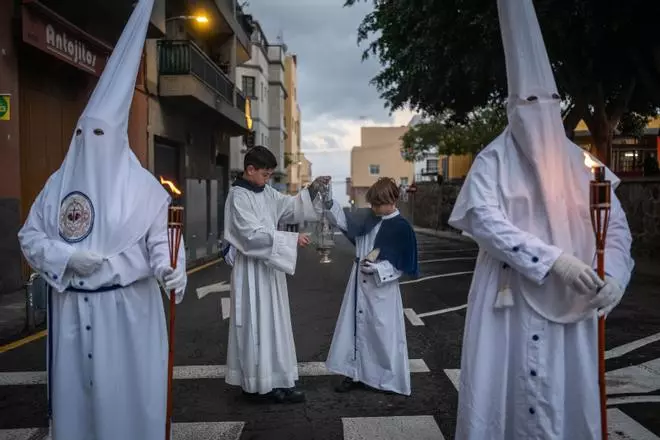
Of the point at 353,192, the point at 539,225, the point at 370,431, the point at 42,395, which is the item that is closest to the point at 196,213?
the point at 42,395

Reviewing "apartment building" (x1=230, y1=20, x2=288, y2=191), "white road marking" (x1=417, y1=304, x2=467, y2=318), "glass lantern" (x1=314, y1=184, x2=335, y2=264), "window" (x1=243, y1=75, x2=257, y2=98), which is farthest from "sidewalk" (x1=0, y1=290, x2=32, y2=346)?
"window" (x1=243, y1=75, x2=257, y2=98)

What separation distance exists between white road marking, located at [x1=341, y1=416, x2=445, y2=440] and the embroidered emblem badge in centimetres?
218

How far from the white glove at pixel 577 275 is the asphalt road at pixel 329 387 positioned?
1.88 metres

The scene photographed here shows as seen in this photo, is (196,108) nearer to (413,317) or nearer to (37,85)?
(37,85)

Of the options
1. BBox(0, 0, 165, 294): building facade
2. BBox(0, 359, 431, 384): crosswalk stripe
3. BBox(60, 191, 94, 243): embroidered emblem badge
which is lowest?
BBox(0, 359, 431, 384): crosswalk stripe

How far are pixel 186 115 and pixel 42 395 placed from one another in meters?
16.4

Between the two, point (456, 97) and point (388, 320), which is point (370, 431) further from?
point (456, 97)

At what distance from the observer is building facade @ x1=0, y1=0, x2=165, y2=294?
9.90 m

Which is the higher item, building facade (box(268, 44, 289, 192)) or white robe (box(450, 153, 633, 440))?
building facade (box(268, 44, 289, 192))

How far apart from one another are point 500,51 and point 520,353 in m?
11.4

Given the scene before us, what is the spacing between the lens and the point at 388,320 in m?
5.08

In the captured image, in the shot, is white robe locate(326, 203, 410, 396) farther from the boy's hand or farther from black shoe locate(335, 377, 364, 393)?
the boy's hand

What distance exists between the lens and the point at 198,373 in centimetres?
565

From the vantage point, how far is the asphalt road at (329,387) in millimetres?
4258
